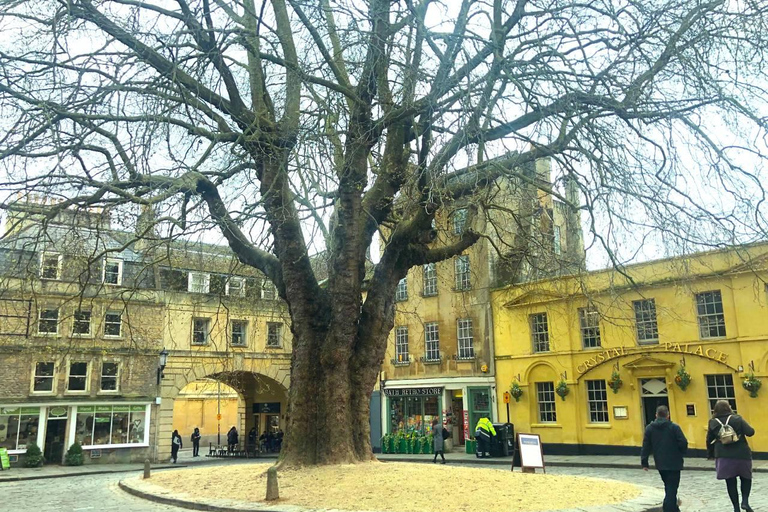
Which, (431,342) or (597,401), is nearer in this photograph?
(597,401)

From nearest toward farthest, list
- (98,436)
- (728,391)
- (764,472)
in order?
(764,472) < (728,391) < (98,436)

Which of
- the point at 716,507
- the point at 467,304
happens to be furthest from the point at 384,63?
the point at 467,304

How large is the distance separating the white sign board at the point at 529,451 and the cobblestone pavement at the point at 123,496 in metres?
0.89

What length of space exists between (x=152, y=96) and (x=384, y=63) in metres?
3.75

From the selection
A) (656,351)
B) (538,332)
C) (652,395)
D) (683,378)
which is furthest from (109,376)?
(683,378)

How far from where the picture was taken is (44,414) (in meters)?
29.6

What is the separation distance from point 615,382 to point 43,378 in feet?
80.2

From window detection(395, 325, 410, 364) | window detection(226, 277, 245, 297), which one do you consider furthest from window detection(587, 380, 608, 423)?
window detection(226, 277, 245, 297)

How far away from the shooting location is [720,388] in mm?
23453

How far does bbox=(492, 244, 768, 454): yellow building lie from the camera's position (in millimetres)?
22719

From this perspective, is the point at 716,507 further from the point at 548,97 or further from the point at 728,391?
the point at 728,391

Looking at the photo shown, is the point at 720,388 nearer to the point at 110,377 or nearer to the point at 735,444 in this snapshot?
the point at 735,444

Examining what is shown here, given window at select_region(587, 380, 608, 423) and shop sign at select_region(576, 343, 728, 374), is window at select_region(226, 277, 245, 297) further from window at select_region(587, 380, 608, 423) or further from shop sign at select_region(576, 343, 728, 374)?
window at select_region(587, 380, 608, 423)

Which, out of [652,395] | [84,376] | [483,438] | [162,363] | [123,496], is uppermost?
[162,363]
